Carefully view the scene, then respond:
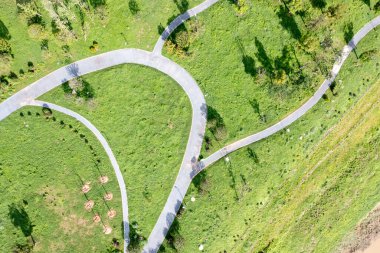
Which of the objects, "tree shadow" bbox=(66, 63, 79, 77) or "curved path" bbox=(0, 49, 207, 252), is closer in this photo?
"curved path" bbox=(0, 49, 207, 252)

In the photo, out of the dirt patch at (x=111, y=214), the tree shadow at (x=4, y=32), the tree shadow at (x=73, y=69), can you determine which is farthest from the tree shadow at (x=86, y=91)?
the dirt patch at (x=111, y=214)

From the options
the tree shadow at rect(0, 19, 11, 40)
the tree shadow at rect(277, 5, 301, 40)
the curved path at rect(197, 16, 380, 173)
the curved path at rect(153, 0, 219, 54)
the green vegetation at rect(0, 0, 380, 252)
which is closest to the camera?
the tree shadow at rect(0, 19, 11, 40)

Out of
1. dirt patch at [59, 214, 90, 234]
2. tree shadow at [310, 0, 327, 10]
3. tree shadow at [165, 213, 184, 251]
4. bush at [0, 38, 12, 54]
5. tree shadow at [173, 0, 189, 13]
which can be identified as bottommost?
→ tree shadow at [165, 213, 184, 251]

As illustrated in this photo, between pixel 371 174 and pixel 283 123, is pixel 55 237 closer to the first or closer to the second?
pixel 283 123

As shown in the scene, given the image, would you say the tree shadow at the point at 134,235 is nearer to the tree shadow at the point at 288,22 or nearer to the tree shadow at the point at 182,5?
the tree shadow at the point at 182,5

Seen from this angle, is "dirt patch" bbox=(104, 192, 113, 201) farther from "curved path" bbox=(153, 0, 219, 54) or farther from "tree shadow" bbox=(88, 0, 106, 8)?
"tree shadow" bbox=(88, 0, 106, 8)

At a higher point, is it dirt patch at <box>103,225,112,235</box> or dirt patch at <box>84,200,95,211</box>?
dirt patch at <box>84,200,95,211</box>

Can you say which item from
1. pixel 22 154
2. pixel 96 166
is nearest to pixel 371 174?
pixel 96 166

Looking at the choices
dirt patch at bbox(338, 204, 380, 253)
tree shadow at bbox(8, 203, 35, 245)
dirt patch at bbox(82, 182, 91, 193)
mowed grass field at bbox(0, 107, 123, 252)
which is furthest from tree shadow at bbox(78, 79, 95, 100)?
dirt patch at bbox(338, 204, 380, 253)
